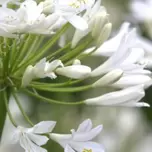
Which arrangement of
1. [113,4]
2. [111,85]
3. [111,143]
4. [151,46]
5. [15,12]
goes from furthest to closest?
[113,4], [111,143], [151,46], [111,85], [15,12]

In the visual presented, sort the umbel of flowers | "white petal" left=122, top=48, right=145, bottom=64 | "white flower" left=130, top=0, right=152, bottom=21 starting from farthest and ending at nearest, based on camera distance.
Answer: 1. "white flower" left=130, top=0, right=152, bottom=21
2. "white petal" left=122, top=48, right=145, bottom=64
3. the umbel of flowers

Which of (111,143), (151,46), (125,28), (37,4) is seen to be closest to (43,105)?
(111,143)

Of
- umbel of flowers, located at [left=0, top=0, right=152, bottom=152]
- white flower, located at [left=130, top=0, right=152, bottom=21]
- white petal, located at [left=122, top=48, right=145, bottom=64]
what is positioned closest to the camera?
umbel of flowers, located at [left=0, top=0, right=152, bottom=152]

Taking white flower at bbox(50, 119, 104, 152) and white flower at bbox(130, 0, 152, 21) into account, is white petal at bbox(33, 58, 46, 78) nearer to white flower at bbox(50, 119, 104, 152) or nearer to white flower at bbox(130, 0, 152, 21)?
white flower at bbox(50, 119, 104, 152)

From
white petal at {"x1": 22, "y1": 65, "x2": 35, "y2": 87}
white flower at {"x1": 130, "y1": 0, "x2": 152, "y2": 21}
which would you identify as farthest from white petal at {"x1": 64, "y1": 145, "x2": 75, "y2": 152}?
white flower at {"x1": 130, "y1": 0, "x2": 152, "y2": 21}

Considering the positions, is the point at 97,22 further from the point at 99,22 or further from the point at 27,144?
the point at 27,144

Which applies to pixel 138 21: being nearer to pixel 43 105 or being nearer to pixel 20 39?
pixel 43 105
